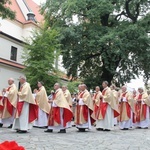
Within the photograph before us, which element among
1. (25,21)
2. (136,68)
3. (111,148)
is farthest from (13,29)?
(111,148)

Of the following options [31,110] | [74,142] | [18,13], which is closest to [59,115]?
[31,110]

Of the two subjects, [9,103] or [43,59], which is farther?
[43,59]

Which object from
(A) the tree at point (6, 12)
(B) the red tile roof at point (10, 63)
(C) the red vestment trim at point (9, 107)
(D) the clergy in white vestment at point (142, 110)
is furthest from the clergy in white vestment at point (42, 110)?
(B) the red tile roof at point (10, 63)

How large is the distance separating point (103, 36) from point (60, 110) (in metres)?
13.9

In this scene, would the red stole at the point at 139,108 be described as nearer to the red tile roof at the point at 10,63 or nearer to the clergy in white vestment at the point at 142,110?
the clergy in white vestment at the point at 142,110

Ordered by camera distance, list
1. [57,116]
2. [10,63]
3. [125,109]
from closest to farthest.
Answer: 1. [57,116]
2. [125,109]
3. [10,63]

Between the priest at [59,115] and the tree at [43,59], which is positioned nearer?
the priest at [59,115]

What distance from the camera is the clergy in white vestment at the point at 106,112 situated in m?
10.9

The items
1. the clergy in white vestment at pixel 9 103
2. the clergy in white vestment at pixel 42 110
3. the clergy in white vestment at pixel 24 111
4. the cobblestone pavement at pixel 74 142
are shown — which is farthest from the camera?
the clergy in white vestment at pixel 42 110

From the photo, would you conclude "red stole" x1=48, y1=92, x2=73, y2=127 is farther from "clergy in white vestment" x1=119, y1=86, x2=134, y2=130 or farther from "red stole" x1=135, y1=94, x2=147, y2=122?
"red stole" x1=135, y1=94, x2=147, y2=122

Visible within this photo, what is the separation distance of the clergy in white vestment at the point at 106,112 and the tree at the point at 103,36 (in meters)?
11.5

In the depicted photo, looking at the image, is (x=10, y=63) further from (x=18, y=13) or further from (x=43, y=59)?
(x=18, y=13)

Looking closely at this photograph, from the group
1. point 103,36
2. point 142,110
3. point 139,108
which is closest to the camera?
point 142,110

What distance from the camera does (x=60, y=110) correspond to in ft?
31.6
